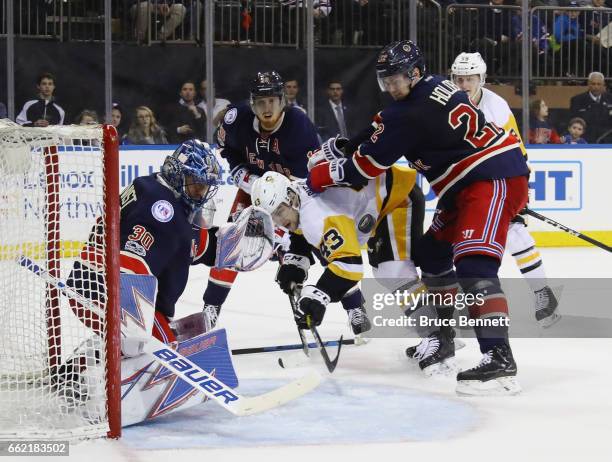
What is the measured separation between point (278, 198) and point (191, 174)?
513 mm

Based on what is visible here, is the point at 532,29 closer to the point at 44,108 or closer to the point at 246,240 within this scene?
the point at 44,108

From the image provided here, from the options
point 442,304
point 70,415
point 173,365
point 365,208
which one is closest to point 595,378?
point 442,304

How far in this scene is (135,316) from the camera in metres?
3.08

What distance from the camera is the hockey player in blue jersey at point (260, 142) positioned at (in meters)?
4.66

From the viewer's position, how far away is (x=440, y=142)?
3721 millimetres

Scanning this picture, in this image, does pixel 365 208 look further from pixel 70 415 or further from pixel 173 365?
pixel 70 415

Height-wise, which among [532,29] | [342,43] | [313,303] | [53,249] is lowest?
[313,303]

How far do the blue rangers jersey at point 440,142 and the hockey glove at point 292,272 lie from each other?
59 cm

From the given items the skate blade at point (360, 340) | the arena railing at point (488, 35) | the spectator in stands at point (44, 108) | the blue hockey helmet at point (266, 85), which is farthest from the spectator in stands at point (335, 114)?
the skate blade at point (360, 340)

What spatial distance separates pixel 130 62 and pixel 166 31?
0.34 m

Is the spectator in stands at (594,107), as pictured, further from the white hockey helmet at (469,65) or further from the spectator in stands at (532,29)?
the white hockey helmet at (469,65)

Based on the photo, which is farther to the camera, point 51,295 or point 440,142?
point 440,142

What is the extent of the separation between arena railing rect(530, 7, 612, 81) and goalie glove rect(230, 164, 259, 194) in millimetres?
4202

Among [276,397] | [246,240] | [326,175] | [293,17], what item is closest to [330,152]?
[326,175]
